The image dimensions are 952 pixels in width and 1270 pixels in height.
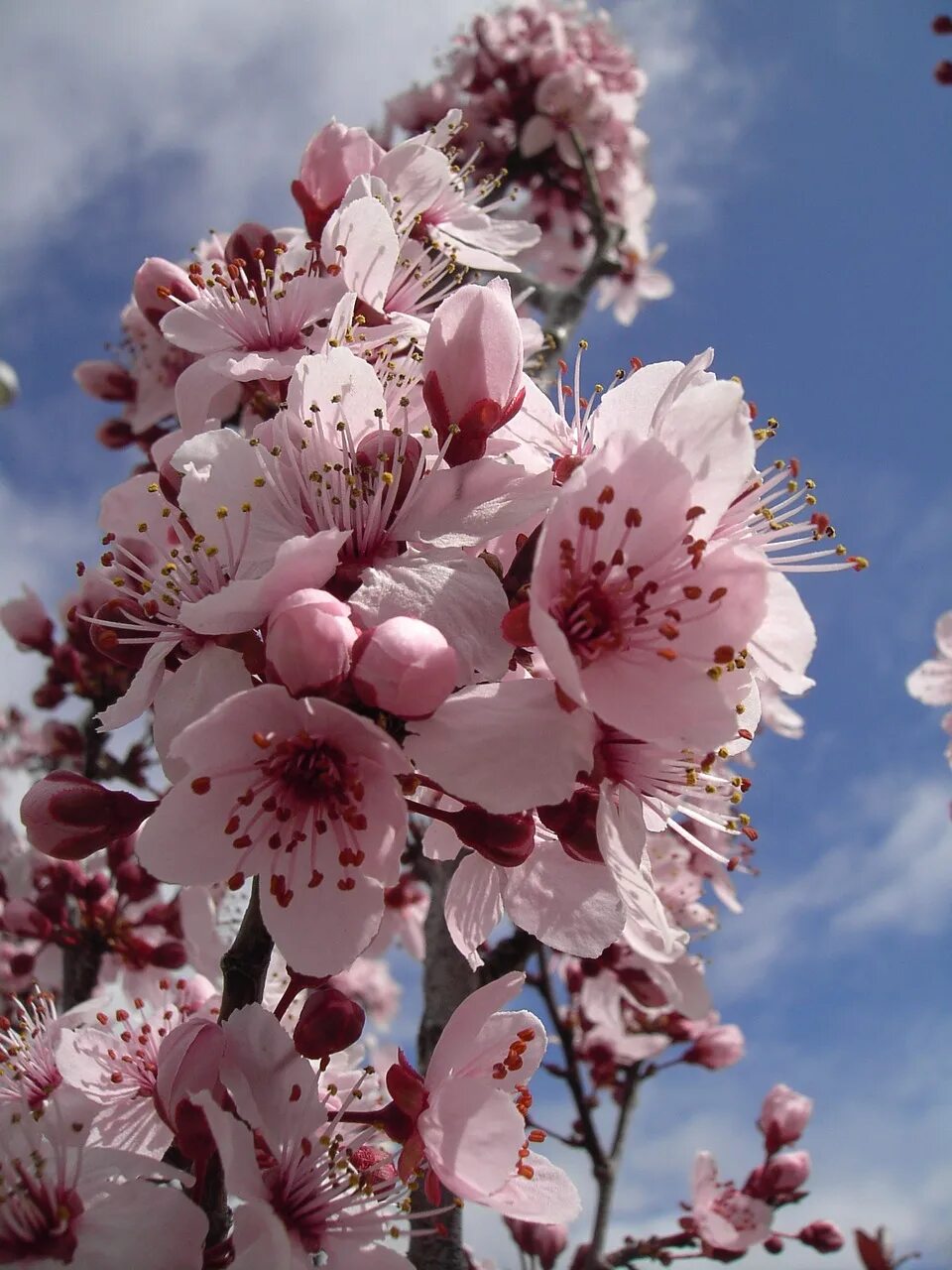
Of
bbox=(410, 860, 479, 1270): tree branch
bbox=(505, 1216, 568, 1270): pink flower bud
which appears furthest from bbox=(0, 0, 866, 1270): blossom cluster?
bbox=(505, 1216, 568, 1270): pink flower bud

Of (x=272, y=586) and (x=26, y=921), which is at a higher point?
(x=26, y=921)

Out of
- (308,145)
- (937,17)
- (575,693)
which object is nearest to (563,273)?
(937,17)

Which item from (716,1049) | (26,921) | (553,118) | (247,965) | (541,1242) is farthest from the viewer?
(553,118)

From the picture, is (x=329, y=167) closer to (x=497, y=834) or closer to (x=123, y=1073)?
(x=497, y=834)

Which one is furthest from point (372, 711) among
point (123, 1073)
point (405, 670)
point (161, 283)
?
point (161, 283)

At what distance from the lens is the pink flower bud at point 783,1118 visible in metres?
4.16

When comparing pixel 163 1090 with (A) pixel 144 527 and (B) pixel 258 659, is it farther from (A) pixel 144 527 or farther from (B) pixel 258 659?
(A) pixel 144 527

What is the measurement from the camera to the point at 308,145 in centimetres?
233

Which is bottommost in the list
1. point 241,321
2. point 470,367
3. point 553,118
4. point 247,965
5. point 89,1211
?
point 89,1211

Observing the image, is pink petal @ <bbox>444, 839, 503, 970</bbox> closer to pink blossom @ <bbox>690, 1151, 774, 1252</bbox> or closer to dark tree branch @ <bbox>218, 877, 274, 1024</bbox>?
dark tree branch @ <bbox>218, 877, 274, 1024</bbox>

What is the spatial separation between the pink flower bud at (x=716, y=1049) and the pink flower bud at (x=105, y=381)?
3571 mm

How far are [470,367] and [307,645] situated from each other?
595 millimetres

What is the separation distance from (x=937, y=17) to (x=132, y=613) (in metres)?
4.26

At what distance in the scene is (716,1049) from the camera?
4.39m
